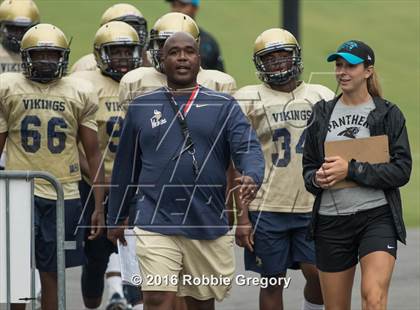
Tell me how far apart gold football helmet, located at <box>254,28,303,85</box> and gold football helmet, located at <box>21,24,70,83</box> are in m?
1.38

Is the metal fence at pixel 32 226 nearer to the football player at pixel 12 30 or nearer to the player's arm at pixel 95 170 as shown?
the player's arm at pixel 95 170

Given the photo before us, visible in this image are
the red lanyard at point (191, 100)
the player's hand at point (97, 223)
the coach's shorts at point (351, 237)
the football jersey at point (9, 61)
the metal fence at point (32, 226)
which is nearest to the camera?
the coach's shorts at point (351, 237)

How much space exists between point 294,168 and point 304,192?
182mm

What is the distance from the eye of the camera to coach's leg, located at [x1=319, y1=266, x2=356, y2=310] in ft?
29.0

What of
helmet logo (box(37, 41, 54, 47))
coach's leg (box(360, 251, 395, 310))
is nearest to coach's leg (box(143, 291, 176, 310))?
coach's leg (box(360, 251, 395, 310))

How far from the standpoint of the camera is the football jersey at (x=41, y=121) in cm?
1023

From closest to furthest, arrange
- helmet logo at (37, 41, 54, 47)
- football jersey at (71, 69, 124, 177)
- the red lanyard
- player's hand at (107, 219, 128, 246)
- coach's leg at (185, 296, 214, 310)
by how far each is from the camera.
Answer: the red lanyard
coach's leg at (185, 296, 214, 310)
player's hand at (107, 219, 128, 246)
helmet logo at (37, 41, 54, 47)
football jersey at (71, 69, 124, 177)

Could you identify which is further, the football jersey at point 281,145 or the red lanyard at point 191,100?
the football jersey at point 281,145

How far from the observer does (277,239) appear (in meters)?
10.3

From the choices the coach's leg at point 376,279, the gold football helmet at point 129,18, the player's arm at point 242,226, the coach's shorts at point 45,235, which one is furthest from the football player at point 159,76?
the coach's leg at point 376,279

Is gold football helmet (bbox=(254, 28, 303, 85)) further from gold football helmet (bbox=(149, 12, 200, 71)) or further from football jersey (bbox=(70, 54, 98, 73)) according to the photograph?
football jersey (bbox=(70, 54, 98, 73))

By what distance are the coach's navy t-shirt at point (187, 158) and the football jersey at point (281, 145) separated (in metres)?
0.99

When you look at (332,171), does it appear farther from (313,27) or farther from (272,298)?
(313,27)

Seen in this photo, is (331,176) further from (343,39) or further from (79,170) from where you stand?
(343,39)
